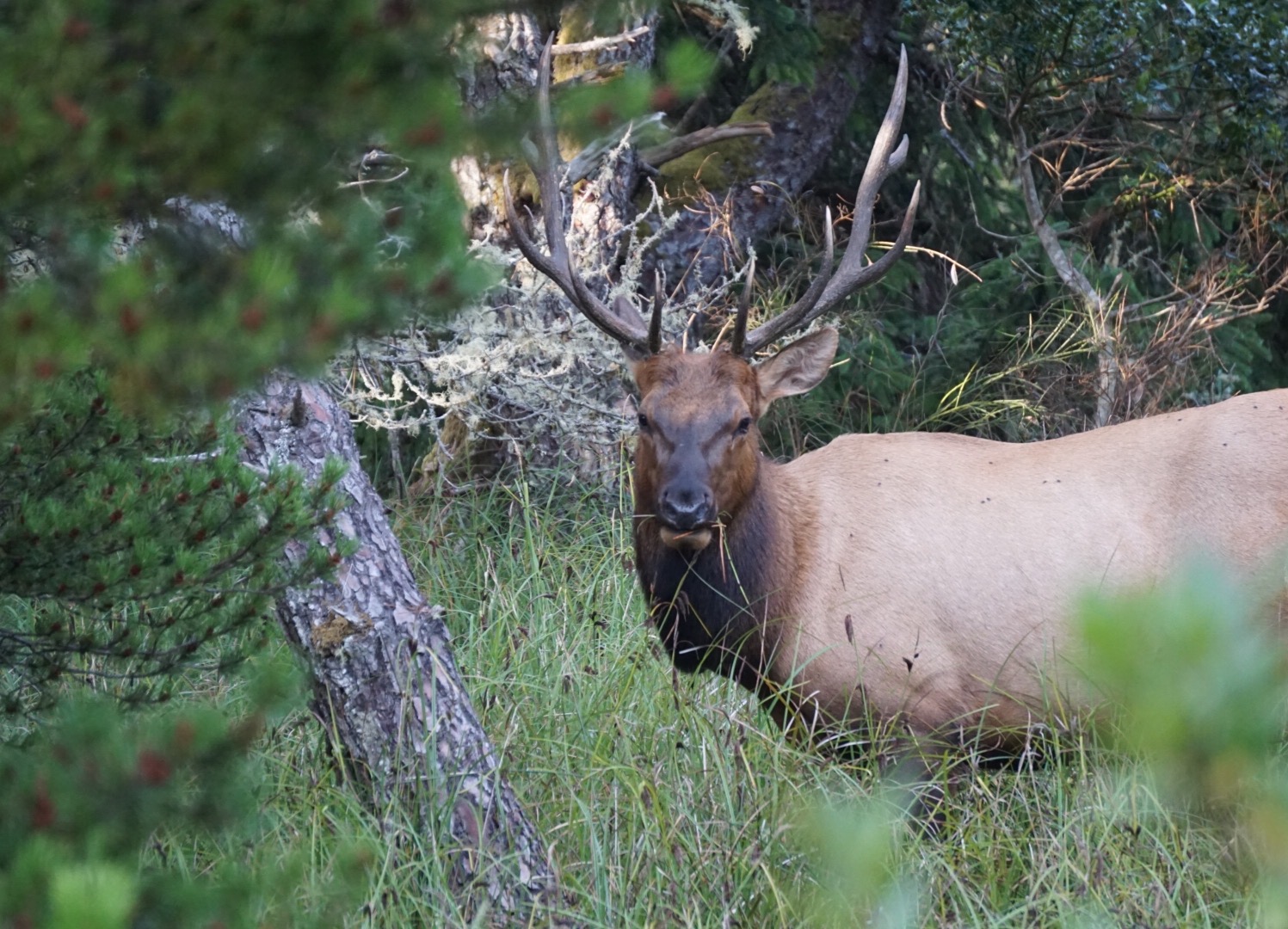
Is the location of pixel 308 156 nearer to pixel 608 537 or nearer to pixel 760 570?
pixel 760 570

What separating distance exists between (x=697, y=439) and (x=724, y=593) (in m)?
0.52

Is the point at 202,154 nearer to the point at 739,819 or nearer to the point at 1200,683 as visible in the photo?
the point at 1200,683

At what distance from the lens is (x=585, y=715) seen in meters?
4.19

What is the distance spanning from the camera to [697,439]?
4.57 meters

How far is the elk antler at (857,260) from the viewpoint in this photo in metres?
4.96

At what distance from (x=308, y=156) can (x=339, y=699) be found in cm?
214

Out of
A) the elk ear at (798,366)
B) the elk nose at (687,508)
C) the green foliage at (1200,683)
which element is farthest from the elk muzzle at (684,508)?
the green foliage at (1200,683)

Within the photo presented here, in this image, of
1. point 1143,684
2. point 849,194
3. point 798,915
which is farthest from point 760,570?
point 849,194

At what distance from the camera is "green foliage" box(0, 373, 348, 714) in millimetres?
2738

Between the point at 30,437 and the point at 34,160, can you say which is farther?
the point at 30,437

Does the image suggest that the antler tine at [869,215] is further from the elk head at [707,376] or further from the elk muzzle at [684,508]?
the elk muzzle at [684,508]

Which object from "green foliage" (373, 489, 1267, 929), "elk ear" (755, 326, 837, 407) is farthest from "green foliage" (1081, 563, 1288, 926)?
"elk ear" (755, 326, 837, 407)

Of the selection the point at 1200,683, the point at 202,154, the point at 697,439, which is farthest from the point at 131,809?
the point at 697,439

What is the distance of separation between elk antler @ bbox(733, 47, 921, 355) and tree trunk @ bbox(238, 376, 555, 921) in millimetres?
1645
